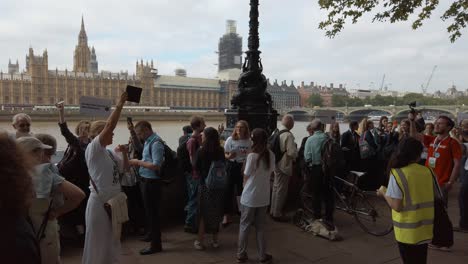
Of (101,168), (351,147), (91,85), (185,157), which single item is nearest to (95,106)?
(185,157)

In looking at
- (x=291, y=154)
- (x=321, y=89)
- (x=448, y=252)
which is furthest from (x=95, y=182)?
(x=321, y=89)

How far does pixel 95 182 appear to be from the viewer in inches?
111

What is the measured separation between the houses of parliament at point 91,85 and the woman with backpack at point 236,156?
2803 inches

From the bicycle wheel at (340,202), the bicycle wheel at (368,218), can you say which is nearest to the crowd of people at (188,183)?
the bicycle wheel at (340,202)

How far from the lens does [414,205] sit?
251 centimetres

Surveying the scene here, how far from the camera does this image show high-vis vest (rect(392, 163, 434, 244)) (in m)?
2.50

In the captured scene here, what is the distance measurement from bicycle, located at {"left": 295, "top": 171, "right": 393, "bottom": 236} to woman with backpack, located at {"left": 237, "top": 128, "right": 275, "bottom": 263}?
1.33 metres

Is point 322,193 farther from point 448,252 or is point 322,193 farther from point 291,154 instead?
point 448,252

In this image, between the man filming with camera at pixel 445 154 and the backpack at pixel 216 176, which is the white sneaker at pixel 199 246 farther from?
the man filming with camera at pixel 445 154

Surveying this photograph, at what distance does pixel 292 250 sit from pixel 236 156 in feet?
3.88

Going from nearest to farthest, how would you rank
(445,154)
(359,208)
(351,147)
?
(445,154) < (359,208) < (351,147)

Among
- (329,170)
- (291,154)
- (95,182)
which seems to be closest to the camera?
(95,182)

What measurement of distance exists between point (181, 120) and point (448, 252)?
149 ft

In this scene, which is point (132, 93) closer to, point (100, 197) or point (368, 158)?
point (100, 197)
